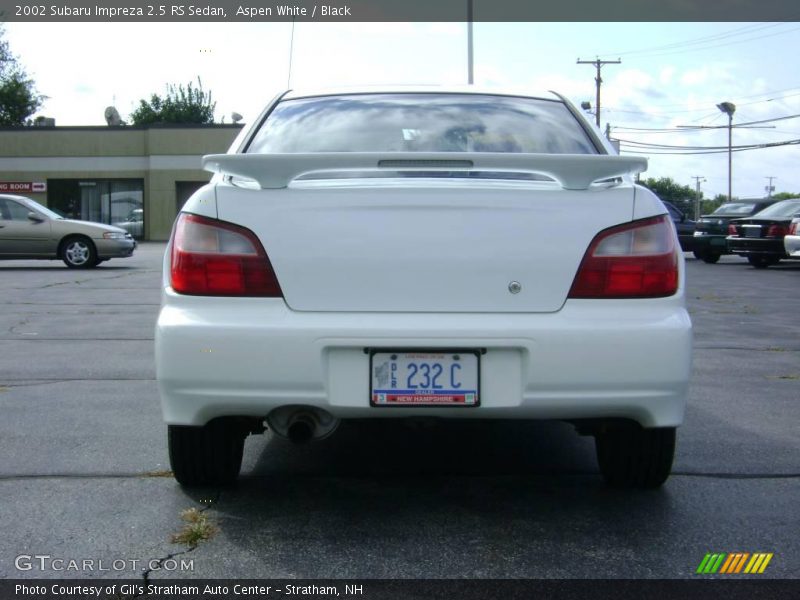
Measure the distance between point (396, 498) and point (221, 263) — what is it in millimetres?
1132

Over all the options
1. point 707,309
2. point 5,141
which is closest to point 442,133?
point 707,309

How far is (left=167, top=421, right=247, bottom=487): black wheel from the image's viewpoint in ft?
11.8

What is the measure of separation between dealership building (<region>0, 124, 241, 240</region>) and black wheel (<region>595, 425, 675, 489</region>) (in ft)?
128

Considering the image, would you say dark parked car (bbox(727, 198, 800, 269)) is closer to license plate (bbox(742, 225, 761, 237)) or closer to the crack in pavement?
license plate (bbox(742, 225, 761, 237))

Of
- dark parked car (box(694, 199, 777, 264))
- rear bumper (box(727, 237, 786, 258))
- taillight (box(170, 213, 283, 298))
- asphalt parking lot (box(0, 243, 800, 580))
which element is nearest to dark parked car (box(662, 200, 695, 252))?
dark parked car (box(694, 199, 777, 264))

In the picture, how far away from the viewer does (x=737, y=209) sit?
23859 millimetres

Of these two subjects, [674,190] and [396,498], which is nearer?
[396,498]

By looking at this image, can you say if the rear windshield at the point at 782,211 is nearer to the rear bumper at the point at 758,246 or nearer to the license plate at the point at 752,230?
the license plate at the point at 752,230

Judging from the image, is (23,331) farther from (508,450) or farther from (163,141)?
(163,141)

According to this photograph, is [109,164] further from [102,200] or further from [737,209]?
[737,209]

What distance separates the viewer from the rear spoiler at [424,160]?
10.6 ft

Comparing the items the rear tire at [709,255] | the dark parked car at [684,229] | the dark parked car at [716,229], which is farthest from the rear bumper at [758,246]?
the dark parked car at [684,229]

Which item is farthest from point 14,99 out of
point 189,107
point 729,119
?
point 729,119

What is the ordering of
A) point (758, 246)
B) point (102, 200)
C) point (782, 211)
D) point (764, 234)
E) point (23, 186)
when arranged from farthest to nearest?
point (102, 200), point (23, 186), point (782, 211), point (764, 234), point (758, 246)
